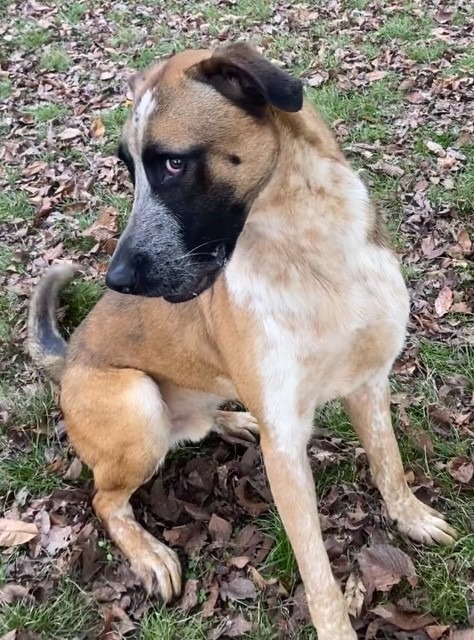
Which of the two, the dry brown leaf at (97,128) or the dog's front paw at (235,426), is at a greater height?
the dry brown leaf at (97,128)

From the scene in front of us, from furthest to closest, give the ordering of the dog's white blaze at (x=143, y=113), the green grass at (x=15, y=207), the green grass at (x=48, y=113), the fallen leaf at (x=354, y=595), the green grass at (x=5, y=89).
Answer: the green grass at (x=5, y=89)
the green grass at (x=48, y=113)
the green grass at (x=15, y=207)
the fallen leaf at (x=354, y=595)
the dog's white blaze at (x=143, y=113)

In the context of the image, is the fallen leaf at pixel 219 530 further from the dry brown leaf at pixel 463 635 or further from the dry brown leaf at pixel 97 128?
the dry brown leaf at pixel 97 128

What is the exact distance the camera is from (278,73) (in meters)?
2.49

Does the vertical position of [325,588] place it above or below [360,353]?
below

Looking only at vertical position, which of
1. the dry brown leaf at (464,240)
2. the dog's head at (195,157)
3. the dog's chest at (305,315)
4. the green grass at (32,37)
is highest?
the dog's head at (195,157)

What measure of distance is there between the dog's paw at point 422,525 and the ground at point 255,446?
53 mm

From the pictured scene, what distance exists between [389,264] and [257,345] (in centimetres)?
65

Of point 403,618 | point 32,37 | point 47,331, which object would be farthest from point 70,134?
point 403,618

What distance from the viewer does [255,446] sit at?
413 cm

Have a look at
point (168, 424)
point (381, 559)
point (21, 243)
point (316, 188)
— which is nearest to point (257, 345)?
point (316, 188)

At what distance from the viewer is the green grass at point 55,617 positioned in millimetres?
3441

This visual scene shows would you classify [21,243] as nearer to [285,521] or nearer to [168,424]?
[168,424]

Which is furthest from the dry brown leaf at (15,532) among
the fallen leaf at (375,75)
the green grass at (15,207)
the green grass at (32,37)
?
the green grass at (32,37)

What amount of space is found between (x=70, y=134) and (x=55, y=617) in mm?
4814
